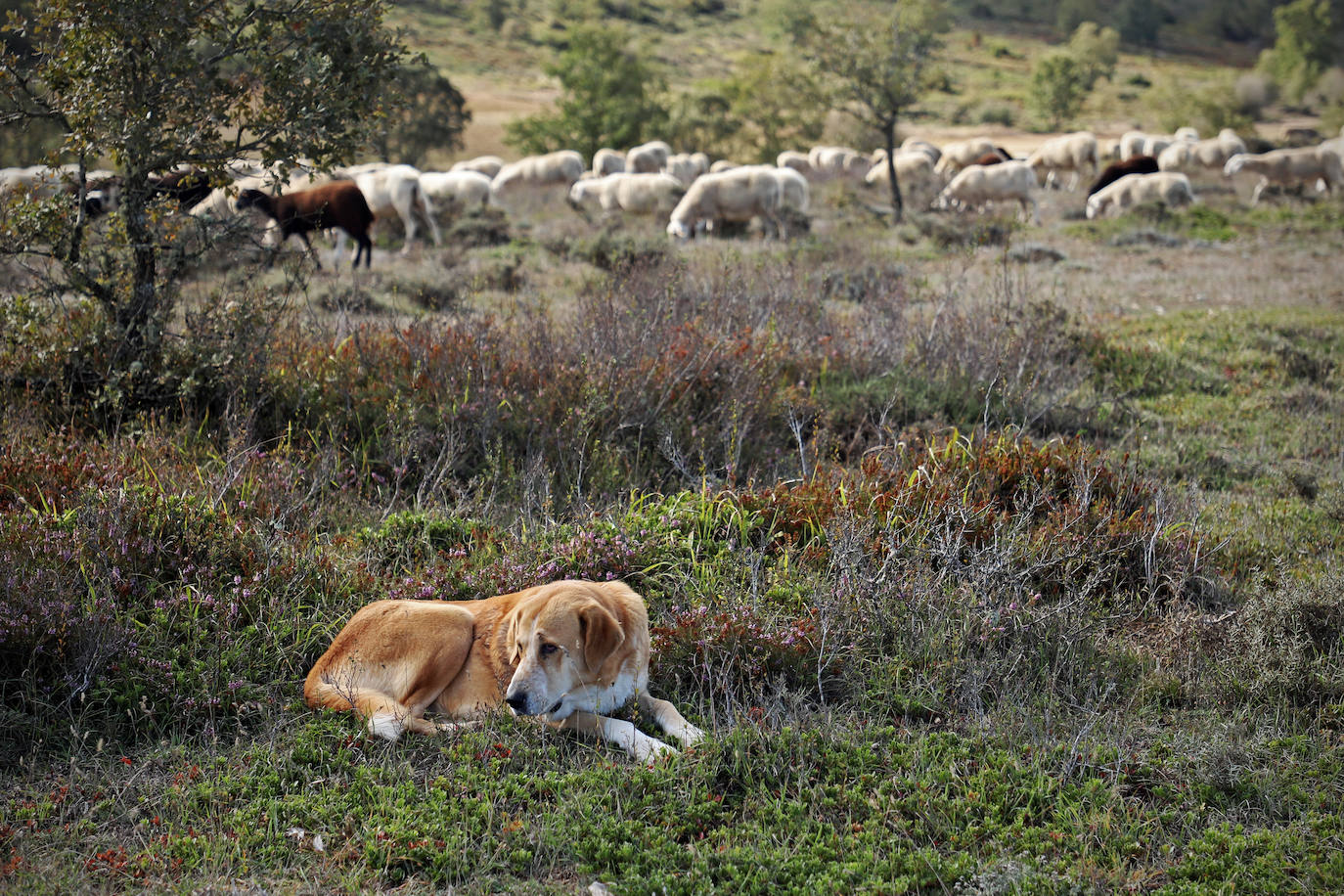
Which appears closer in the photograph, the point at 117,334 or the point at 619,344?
the point at 117,334

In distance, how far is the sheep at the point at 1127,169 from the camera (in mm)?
25984

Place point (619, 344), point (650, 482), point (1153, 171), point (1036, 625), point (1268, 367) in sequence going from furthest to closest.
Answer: point (1153, 171), point (1268, 367), point (619, 344), point (650, 482), point (1036, 625)

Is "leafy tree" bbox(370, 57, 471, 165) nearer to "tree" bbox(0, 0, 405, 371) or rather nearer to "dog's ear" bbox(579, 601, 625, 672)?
"tree" bbox(0, 0, 405, 371)

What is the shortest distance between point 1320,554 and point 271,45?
7.28 m

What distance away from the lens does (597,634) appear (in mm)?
3504

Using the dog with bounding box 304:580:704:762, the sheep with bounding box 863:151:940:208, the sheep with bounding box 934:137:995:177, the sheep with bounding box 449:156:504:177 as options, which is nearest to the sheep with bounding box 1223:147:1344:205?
the sheep with bounding box 863:151:940:208

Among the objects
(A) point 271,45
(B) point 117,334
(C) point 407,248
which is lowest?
(C) point 407,248

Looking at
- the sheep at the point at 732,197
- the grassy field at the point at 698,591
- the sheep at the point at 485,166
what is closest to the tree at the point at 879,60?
the sheep at the point at 732,197

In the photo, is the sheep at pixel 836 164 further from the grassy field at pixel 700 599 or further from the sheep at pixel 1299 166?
the grassy field at pixel 700 599

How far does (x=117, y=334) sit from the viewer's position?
633 cm

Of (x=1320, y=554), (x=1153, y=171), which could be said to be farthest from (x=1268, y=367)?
(x=1153, y=171)

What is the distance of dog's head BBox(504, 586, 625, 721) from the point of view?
3305mm

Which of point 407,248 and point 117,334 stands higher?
point 117,334

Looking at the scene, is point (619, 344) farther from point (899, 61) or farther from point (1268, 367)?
point (899, 61)
